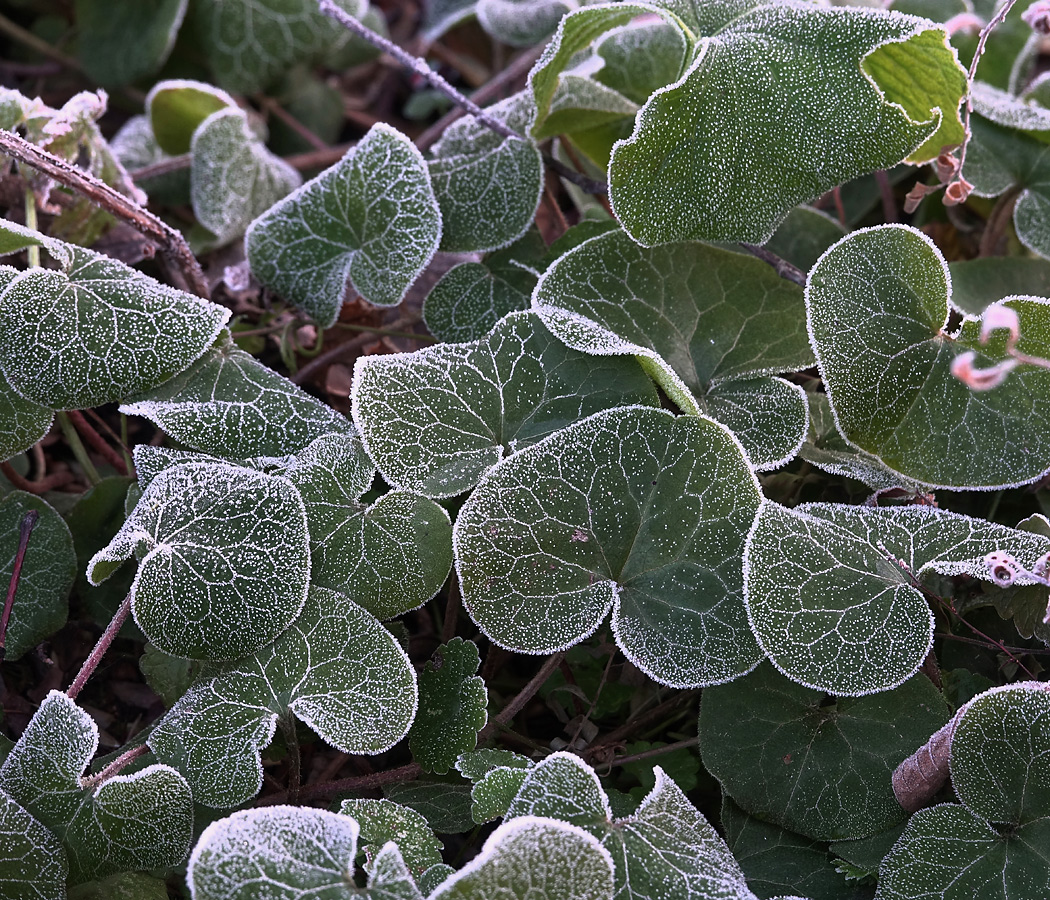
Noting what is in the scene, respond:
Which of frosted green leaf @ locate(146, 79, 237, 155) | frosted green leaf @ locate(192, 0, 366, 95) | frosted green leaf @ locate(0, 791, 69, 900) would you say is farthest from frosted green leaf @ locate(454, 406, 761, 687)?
frosted green leaf @ locate(192, 0, 366, 95)

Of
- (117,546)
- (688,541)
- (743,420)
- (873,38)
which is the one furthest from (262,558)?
(873,38)

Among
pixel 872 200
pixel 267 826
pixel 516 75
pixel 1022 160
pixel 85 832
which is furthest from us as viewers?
pixel 516 75

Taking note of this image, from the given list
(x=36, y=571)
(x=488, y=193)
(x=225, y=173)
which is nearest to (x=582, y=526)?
(x=488, y=193)

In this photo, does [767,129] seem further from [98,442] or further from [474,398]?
[98,442]

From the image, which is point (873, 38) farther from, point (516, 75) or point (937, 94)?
point (516, 75)

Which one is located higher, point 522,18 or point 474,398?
point 522,18

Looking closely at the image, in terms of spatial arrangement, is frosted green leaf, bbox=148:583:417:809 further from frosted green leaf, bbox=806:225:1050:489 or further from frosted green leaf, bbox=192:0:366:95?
frosted green leaf, bbox=192:0:366:95
